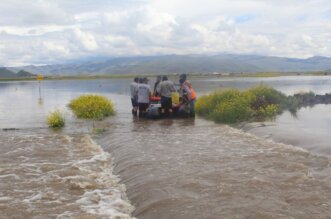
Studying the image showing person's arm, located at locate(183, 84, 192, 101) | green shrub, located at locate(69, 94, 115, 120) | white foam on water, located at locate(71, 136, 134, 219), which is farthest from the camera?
green shrub, located at locate(69, 94, 115, 120)

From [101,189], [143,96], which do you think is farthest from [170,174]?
→ [143,96]

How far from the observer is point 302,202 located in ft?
24.2

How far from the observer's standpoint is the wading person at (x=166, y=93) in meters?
19.8

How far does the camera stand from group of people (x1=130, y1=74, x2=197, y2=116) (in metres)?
19.9

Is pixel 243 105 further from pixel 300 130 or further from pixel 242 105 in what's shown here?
pixel 300 130

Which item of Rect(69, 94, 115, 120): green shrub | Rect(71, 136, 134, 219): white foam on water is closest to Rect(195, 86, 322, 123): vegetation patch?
Rect(69, 94, 115, 120): green shrub

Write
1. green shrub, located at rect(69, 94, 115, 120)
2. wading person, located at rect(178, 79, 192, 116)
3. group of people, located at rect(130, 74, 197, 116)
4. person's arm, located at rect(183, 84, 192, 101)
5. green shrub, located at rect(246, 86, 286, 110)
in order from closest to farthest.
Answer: group of people, located at rect(130, 74, 197, 116), person's arm, located at rect(183, 84, 192, 101), wading person, located at rect(178, 79, 192, 116), green shrub, located at rect(246, 86, 286, 110), green shrub, located at rect(69, 94, 115, 120)

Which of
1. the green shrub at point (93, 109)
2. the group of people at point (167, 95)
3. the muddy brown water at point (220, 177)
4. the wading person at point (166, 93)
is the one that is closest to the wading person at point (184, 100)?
the group of people at point (167, 95)

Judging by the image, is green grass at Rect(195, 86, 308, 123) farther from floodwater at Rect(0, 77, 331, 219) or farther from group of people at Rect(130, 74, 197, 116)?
floodwater at Rect(0, 77, 331, 219)

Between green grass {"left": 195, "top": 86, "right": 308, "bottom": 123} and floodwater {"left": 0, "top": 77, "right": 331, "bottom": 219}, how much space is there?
223cm

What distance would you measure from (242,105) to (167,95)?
12.3 feet

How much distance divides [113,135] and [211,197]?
926 cm

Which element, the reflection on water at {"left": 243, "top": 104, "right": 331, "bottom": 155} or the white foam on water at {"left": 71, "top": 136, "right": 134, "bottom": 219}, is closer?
the white foam on water at {"left": 71, "top": 136, "right": 134, "bottom": 219}

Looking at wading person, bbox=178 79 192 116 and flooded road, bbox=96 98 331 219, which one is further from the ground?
wading person, bbox=178 79 192 116
